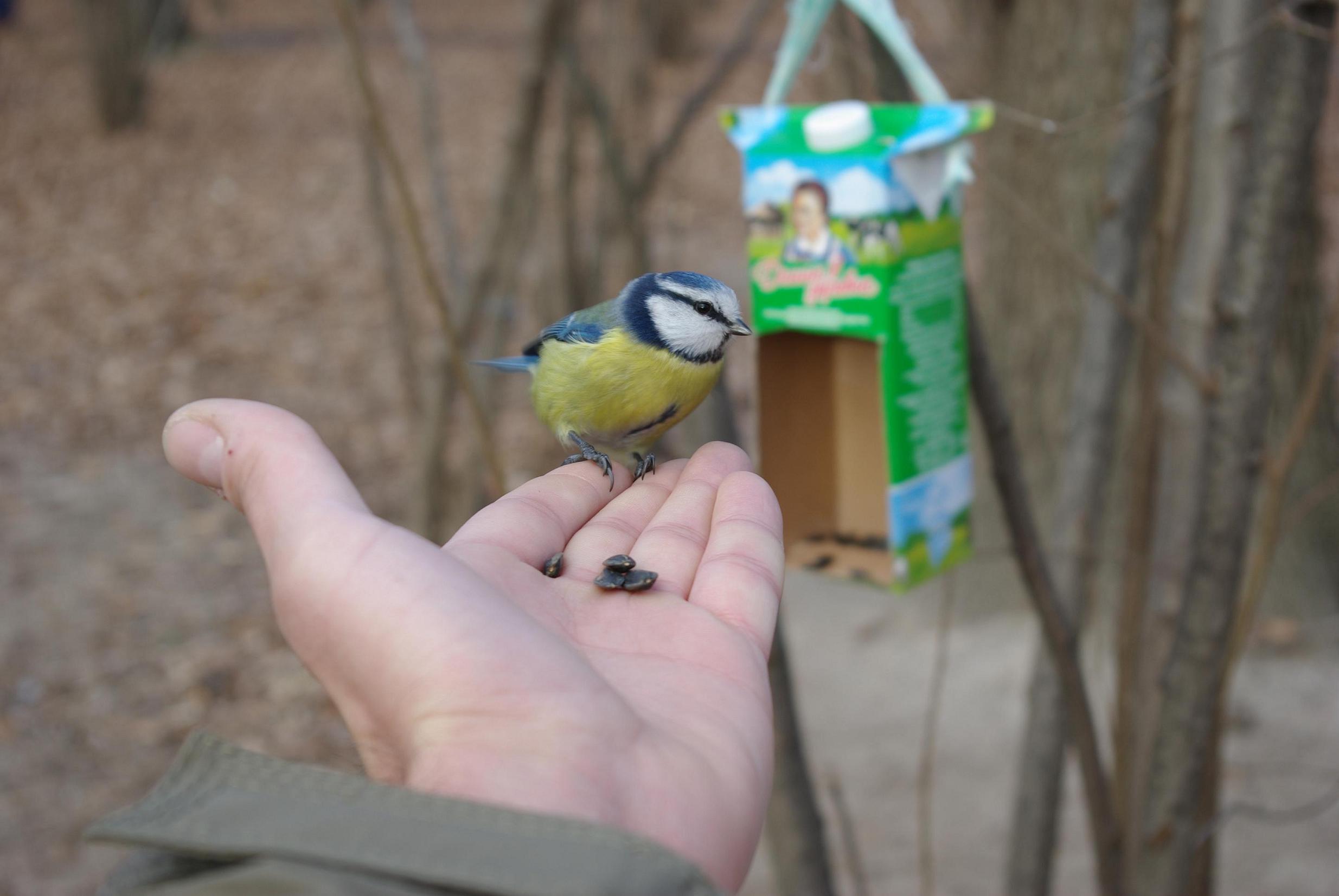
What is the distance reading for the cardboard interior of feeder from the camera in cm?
218

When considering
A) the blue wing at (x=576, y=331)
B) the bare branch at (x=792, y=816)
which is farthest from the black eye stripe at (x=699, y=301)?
the bare branch at (x=792, y=816)

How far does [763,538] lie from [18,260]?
9299mm

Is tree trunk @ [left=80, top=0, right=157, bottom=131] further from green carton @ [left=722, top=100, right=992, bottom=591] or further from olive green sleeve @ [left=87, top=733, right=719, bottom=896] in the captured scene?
olive green sleeve @ [left=87, top=733, right=719, bottom=896]

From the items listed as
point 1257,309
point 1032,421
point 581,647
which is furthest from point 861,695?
point 581,647

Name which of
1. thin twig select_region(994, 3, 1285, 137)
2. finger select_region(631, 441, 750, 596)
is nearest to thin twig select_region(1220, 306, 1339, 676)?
thin twig select_region(994, 3, 1285, 137)

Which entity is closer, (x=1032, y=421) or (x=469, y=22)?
(x=1032, y=421)

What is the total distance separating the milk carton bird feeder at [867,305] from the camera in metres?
1.84

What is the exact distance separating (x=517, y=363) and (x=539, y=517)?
736 mm

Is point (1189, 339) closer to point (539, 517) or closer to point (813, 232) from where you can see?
point (813, 232)

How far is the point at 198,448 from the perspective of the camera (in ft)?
4.63

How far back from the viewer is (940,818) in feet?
11.7

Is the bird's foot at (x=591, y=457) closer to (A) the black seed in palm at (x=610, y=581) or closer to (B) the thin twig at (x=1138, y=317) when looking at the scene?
(A) the black seed in palm at (x=610, y=581)

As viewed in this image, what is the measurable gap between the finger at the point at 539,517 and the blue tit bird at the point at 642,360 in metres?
0.12

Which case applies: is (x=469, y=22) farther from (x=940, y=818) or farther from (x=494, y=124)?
(x=940, y=818)
